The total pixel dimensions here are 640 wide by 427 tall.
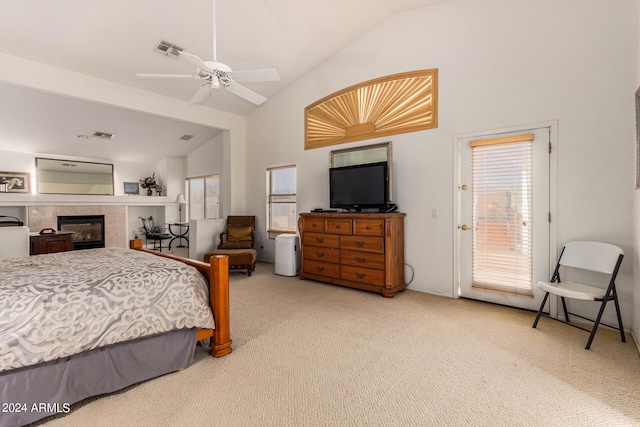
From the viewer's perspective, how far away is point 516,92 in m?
3.28

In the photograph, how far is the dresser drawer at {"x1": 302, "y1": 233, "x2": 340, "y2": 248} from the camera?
14.0 feet

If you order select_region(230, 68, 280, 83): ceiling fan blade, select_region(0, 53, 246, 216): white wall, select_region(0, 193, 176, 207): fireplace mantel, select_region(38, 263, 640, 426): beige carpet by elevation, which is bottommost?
select_region(38, 263, 640, 426): beige carpet

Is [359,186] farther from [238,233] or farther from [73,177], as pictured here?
[73,177]

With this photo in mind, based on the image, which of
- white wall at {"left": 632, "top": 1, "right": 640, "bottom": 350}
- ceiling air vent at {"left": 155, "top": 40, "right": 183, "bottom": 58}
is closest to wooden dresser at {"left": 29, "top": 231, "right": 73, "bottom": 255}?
ceiling air vent at {"left": 155, "top": 40, "right": 183, "bottom": 58}

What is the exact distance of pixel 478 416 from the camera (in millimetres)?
1641

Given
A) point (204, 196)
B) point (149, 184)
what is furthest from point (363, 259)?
point (149, 184)

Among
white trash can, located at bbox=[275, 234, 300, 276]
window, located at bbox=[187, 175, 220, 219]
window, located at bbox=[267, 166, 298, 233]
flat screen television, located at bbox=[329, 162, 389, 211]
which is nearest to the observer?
flat screen television, located at bbox=[329, 162, 389, 211]

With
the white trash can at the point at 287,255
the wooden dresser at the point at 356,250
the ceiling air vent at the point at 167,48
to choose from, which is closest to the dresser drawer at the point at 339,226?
the wooden dresser at the point at 356,250

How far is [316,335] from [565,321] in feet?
8.04

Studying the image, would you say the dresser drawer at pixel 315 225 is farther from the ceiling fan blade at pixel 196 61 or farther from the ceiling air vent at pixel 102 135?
the ceiling air vent at pixel 102 135

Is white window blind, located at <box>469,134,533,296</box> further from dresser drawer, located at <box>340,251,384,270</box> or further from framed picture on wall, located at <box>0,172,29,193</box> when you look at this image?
framed picture on wall, located at <box>0,172,29,193</box>

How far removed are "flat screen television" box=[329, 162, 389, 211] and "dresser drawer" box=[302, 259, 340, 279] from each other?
871mm

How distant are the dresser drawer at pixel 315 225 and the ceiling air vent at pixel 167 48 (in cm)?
289

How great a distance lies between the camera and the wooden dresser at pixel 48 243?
4.83 meters
